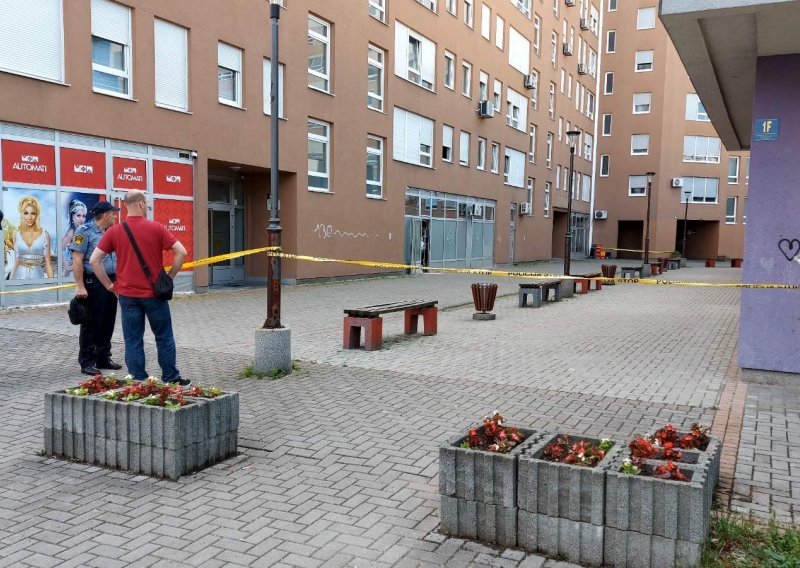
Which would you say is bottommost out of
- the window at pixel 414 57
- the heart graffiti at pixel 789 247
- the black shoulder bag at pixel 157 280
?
the black shoulder bag at pixel 157 280

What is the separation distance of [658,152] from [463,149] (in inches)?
994

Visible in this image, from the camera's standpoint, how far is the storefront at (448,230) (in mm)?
27875

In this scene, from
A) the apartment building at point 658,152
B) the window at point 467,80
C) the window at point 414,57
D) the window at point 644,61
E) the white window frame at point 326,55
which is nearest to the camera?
the white window frame at point 326,55

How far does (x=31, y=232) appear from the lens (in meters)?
13.6

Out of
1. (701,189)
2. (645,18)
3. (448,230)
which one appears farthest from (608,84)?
(448,230)

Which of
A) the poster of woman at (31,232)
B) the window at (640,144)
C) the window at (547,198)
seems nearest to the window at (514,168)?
the window at (547,198)

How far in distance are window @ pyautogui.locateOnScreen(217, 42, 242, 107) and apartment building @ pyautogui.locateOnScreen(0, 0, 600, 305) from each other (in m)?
0.04

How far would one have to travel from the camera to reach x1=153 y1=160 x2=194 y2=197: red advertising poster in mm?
16281

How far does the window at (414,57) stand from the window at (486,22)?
5.39 meters

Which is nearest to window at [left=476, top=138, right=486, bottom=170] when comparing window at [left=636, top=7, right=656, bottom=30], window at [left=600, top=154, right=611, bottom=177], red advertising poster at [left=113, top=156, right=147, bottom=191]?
red advertising poster at [left=113, top=156, right=147, bottom=191]

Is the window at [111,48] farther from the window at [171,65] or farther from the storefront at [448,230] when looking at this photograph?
the storefront at [448,230]

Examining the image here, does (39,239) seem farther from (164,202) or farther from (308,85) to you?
(308,85)

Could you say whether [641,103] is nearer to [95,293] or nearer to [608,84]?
[608,84]

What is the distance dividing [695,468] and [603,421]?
2.51 meters
